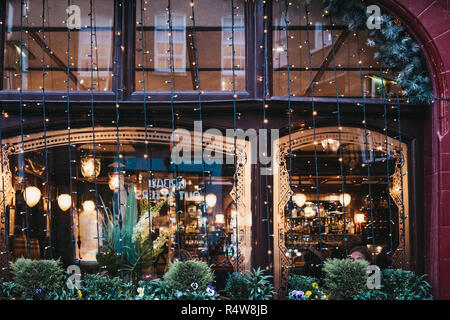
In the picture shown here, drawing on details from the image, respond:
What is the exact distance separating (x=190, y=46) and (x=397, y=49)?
3127mm

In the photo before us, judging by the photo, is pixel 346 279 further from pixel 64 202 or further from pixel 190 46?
pixel 64 202

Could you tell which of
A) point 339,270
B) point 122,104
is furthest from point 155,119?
point 339,270

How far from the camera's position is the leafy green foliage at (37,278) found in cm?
568

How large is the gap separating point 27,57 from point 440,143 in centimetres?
633

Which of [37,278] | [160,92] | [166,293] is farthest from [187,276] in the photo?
[160,92]

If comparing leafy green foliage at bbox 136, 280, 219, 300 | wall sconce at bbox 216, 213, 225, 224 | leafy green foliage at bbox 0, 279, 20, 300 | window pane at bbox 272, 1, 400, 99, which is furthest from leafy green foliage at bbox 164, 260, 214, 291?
window pane at bbox 272, 1, 400, 99

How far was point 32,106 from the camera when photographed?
6.40 meters

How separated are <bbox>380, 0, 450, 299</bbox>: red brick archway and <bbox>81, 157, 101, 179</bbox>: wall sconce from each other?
5.20m

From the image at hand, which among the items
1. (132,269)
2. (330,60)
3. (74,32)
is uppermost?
(74,32)

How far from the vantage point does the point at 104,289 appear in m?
5.78

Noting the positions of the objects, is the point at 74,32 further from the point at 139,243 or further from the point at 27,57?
the point at 139,243

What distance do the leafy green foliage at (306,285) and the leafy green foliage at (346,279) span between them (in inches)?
6.3

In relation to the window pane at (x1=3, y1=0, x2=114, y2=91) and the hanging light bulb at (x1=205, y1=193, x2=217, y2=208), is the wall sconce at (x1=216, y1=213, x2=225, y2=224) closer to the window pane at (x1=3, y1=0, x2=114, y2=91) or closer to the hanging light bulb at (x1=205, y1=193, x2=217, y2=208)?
the hanging light bulb at (x1=205, y1=193, x2=217, y2=208)

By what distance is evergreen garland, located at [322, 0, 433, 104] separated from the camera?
627 centimetres
